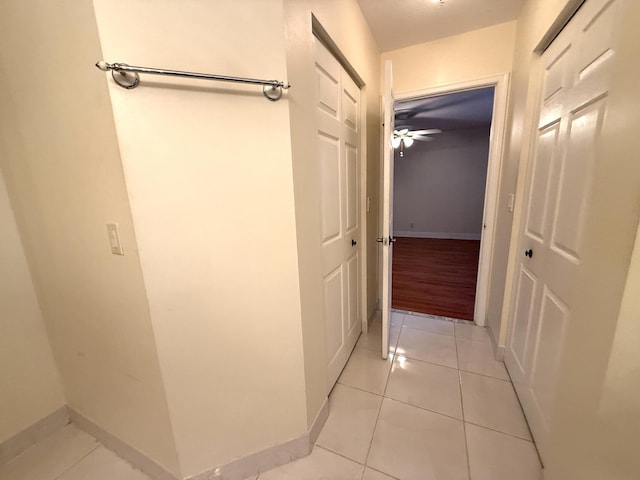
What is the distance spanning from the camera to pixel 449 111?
163 inches

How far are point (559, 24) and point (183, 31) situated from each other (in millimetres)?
1724

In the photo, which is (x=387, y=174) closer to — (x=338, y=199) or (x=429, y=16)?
(x=338, y=199)

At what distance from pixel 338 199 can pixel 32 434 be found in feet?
6.95

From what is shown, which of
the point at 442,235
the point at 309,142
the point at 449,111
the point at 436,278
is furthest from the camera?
the point at 442,235

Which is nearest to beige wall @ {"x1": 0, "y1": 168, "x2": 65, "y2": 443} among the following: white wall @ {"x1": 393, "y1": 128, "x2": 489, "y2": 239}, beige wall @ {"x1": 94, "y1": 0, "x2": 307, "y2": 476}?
beige wall @ {"x1": 94, "y1": 0, "x2": 307, "y2": 476}

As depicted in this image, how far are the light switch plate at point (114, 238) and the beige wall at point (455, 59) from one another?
7.61ft

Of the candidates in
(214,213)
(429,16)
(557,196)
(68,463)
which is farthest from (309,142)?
(68,463)

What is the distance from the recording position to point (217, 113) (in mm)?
926

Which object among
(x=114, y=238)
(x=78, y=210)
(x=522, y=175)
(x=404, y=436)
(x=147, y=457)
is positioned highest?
(x=522, y=175)

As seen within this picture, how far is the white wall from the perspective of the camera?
571 cm

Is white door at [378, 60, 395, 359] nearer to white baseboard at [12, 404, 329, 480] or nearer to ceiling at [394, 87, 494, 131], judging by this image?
white baseboard at [12, 404, 329, 480]

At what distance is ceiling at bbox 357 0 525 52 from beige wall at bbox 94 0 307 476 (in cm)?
125

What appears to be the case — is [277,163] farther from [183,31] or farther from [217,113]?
[183,31]

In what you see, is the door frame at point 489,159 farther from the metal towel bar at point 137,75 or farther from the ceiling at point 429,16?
the metal towel bar at point 137,75
